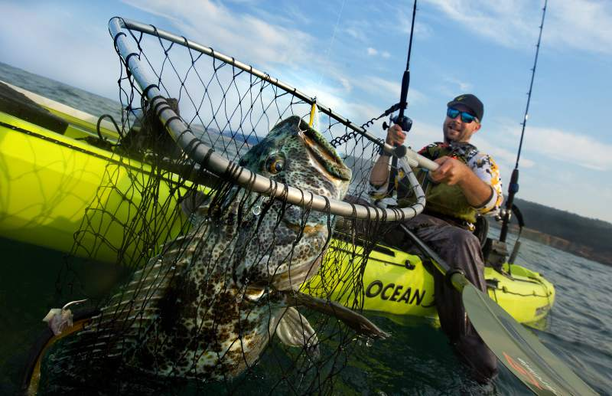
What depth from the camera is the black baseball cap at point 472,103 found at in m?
4.69

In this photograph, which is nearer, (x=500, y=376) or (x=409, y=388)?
(x=409, y=388)

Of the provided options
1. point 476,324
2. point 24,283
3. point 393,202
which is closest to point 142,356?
point 24,283

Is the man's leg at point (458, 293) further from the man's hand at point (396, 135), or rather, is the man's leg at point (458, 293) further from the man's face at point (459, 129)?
the man's face at point (459, 129)

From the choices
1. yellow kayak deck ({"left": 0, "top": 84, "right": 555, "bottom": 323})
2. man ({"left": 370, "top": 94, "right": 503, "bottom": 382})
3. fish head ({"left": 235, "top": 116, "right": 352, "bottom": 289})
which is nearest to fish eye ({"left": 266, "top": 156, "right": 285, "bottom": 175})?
fish head ({"left": 235, "top": 116, "right": 352, "bottom": 289})

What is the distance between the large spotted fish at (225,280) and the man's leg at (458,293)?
234cm

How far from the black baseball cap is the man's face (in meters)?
0.06

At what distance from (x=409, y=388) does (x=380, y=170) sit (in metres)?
2.54

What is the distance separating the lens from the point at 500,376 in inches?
138

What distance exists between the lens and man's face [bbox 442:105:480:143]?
15.5 feet

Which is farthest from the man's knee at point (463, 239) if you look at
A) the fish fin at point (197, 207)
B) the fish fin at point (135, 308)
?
the fish fin at point (135, 308)

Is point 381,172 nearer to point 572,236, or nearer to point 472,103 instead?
point 472,103

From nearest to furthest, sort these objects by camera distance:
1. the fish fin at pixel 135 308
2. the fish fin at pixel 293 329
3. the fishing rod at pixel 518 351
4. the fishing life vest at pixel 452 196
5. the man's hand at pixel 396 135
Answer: the fish fin at pixel 135 308 < the fish fin at pixel 293 329 < the fishing rod at pixel 518 351 < the man's hand at pixel 396 135 < the fishing life vest at pixel 452 196

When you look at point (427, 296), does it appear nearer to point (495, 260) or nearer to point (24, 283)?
point (495, 260)

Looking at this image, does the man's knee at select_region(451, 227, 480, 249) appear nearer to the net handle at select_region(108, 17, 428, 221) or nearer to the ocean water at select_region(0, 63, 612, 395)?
the ocean water at select_region(0, 63, 612, 395)
